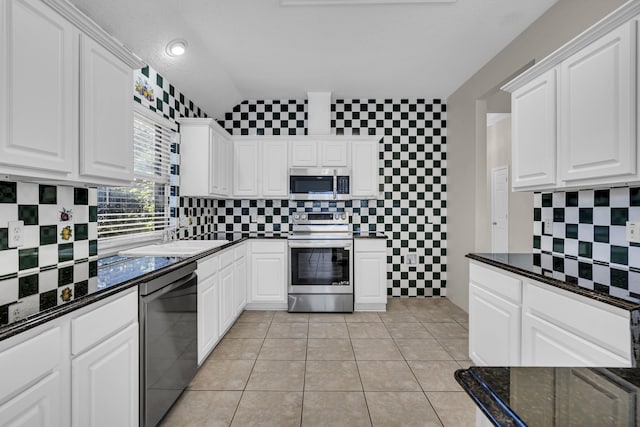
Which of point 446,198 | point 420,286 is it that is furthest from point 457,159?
point 420,286

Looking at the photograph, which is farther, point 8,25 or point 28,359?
point 8,25

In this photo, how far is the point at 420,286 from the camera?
443 centimetres

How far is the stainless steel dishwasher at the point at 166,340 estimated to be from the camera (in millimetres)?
1637

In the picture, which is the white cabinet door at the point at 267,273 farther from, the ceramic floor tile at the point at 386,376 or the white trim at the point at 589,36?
the white trim at the point at 589,36

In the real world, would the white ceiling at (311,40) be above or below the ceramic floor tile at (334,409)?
above

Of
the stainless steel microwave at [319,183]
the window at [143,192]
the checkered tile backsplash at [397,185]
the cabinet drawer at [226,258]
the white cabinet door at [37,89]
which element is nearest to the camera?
the white cabinet door at [37,89]

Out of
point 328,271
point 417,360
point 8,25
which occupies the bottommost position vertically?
point 417,360

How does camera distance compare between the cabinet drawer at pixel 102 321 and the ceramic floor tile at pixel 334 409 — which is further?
the ceramic floor tile at pixel 334 409

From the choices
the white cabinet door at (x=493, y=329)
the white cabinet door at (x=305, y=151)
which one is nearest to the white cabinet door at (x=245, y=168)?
the white cabinet door at (x=305, y=151)

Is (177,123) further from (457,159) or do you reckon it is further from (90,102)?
(457,159)

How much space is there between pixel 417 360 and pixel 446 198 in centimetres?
247

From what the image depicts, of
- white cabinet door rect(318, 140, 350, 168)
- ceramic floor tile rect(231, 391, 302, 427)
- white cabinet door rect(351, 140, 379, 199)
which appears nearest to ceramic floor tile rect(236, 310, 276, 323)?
ceramic floor tile rect(231, 391, 302, 427)

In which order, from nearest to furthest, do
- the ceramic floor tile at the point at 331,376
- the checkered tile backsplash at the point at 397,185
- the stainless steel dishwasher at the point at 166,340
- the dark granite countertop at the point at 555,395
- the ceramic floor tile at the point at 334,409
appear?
the dark granite countertop at the point at 555,395
the stainless steel dishwasher at the point at 166,340
the ceramic floor tile at the point at 334,409
the ceramic floor tile at the point at 331,376
the checkered tile backsplash at the point at 397,185

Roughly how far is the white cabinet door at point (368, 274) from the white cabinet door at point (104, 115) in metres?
2.60
